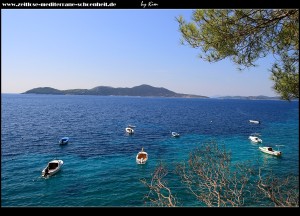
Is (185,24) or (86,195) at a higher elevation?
(185,24)

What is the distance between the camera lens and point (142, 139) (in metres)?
53.2

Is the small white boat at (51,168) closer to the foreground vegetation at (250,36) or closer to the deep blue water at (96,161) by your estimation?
the deep blue water at (96,161)

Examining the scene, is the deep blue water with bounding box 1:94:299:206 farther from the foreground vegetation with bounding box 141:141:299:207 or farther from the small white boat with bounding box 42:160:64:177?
the foreground vegetation with bounding box 141:141:299:207

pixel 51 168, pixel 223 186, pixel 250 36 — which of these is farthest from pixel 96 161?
pixel 250 36

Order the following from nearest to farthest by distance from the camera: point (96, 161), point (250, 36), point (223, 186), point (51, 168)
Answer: point (250, 36) < point (223, 186) < point (51, 168) < point (96, 161)

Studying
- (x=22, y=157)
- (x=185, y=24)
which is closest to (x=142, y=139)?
(x=22, y=157)

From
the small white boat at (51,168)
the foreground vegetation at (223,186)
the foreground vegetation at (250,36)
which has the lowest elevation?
the small white boat at (51,168)

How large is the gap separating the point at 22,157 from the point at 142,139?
2411 centimetres

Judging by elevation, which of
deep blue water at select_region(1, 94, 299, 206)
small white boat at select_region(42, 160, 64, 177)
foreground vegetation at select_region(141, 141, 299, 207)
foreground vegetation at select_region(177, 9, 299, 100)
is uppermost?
foreground vegetation at select_region(177, 9, 299, 100)

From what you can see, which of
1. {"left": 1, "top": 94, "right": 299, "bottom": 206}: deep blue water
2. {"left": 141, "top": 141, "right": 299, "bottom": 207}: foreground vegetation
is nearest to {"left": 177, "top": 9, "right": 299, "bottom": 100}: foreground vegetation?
{"left": 141, "top": 141, "right": 299, "bottom": 207}: foreground vegetation

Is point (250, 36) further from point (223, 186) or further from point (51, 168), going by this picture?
point (51, 168)

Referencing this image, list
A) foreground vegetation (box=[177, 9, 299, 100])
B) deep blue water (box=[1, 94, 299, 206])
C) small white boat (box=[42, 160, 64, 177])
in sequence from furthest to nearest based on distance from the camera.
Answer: small white boat (box=[42, 160, 64, 177]) → deep blue water (box=[1, 94, 299, 206]) → foreground vegetation (box=[177, 9, 299, 100])

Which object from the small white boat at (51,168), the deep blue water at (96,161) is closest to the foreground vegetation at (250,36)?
the deep blue water at (96,161)
